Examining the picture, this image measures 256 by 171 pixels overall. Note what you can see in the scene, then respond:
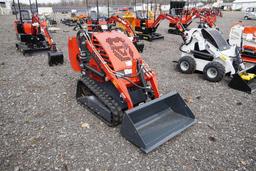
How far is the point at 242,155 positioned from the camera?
10.1 ft

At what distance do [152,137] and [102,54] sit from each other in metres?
1.82

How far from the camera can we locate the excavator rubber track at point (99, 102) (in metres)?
3.51

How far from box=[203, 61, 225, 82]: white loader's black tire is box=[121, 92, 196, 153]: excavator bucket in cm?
245

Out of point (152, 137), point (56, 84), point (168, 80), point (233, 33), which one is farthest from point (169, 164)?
point (233, 33)

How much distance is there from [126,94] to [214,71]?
3.39 metres

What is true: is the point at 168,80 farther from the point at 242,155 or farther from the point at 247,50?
the point at 247,50

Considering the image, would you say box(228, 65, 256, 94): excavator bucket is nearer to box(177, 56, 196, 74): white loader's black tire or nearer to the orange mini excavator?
box(177, 56, 196, 74): white loader's black tire

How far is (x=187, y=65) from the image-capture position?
6.34 meters

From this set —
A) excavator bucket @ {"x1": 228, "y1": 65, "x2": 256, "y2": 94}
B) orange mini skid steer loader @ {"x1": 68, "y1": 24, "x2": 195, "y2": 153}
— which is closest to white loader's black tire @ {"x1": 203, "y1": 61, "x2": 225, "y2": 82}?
excavator bucket @ {"x1": 228, "y1": 65, "x2": 256, "y2": 94}

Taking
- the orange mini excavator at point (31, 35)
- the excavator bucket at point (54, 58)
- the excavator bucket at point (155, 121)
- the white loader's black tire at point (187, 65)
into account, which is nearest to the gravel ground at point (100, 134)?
the excavator bucket at point (155, 121)

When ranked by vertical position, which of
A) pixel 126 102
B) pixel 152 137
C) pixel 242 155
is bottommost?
pixel 242 155

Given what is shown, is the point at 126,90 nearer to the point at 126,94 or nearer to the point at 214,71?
the point at 126,94

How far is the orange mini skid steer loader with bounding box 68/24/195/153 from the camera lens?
10.8 ft

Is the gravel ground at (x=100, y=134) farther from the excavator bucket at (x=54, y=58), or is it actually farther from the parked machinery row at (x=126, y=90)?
the excavator bucket at (x=54, y=58)
